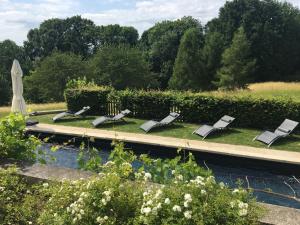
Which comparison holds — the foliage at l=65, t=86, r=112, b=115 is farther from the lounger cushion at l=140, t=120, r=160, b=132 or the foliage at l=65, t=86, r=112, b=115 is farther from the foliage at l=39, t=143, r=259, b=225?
the foliage at l=39, t=143, r=259, b=225

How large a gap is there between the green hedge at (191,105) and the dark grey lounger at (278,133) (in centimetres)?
72

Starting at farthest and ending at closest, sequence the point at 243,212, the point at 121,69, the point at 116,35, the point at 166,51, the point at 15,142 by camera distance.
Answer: the point at 116,35 → the point at 166,51 → the point at 121,69 → the point at 15,142 → the point at 243,212

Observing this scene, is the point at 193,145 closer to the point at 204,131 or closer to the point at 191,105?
the point at 204,131

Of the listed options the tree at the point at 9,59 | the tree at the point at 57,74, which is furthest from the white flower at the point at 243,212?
the tree at the point at 9,59

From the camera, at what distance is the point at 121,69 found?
39.3m

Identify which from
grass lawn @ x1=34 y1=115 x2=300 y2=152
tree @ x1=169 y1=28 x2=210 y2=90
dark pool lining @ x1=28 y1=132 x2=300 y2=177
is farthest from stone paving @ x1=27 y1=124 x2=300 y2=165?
tree @ x1=169 y1=28 x2=210 y2=90

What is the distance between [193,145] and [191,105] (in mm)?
3753

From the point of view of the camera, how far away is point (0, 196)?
3209 millimetres

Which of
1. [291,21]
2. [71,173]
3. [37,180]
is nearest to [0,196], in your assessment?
[37,180]

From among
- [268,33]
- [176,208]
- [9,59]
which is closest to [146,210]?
[176,208]

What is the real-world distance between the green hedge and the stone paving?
8.32ft

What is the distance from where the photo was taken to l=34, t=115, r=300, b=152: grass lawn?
11871mm

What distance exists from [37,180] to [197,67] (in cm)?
4085

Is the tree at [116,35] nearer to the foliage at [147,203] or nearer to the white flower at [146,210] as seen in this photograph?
the foliage at [147,203]
